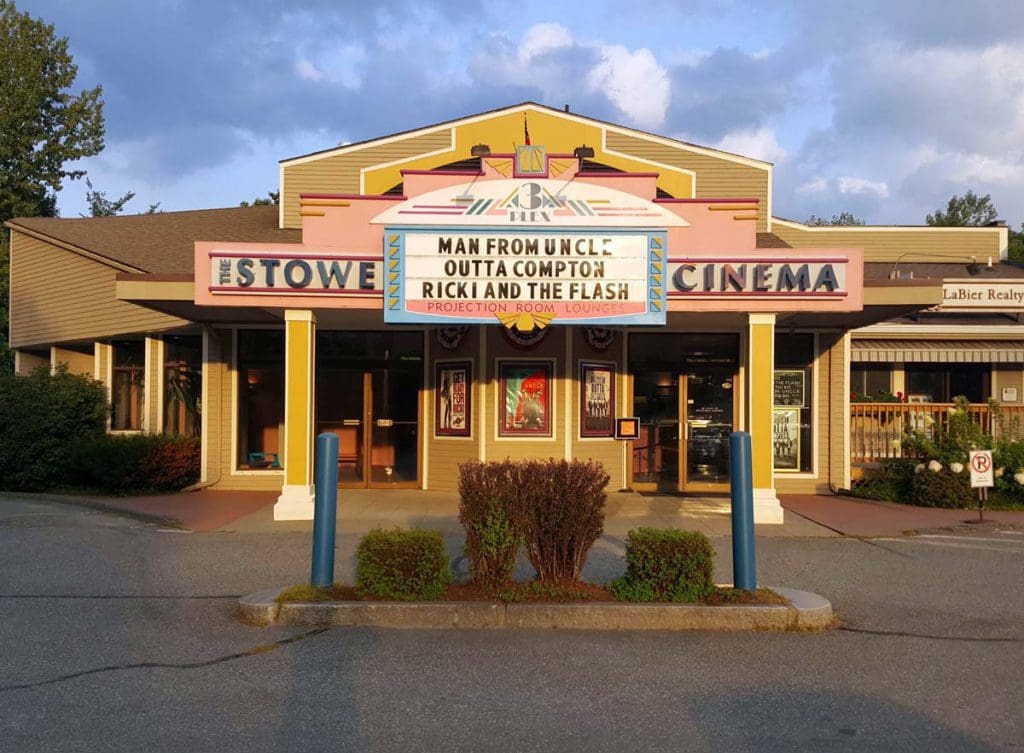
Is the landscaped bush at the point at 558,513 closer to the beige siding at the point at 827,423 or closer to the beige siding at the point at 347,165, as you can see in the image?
the beige siding at the point at 827,423

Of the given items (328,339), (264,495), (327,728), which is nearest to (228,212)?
(328,339)

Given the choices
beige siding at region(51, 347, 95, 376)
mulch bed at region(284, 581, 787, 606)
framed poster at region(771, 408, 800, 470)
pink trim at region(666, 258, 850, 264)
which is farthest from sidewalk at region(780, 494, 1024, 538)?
beige siding at region(51, 347, 95, 376)

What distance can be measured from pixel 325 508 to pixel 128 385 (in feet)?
42.3

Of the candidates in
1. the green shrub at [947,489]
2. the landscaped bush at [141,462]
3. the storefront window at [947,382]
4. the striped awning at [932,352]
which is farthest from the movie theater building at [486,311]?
the storefront window at [947,382]

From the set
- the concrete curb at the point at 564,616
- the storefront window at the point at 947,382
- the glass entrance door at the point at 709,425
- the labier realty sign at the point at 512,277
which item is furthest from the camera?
the storefront window at the point at 947,382

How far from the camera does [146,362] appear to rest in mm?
18000

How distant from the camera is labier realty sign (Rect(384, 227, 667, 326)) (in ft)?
40.4

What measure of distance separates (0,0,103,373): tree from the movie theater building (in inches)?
536

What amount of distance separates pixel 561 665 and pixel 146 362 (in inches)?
538

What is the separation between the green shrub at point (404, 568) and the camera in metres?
7.78

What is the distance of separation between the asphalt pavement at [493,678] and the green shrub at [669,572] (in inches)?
16.7

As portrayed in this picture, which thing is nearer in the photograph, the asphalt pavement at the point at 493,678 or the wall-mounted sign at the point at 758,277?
the asphalt pavement at the point at 493,678

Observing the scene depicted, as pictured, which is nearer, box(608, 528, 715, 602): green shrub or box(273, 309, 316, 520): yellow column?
box(608, 528, 715, 602): green shrub

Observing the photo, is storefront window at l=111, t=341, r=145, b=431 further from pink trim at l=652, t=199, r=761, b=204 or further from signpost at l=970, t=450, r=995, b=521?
signpost at l=970, t=450, r=995, b=521
